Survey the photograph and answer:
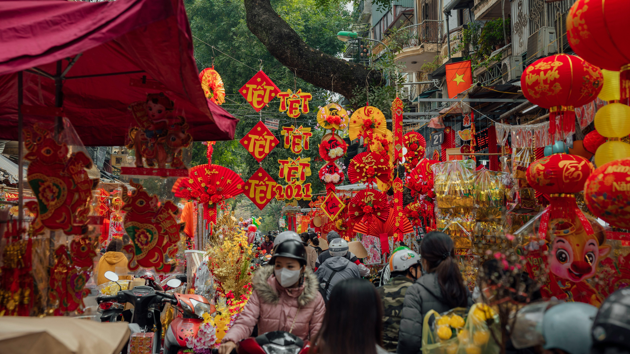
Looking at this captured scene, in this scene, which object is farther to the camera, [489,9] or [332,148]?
[489,9]

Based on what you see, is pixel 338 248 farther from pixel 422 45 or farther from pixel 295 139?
pixel 422 45

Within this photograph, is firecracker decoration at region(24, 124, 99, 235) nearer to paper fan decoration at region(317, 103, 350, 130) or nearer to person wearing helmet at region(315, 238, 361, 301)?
person wearing helmet at region(315, 238, 361, 301)

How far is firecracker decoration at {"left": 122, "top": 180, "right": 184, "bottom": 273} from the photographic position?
382 centimetres

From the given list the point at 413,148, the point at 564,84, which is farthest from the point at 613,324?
the point at 413,148

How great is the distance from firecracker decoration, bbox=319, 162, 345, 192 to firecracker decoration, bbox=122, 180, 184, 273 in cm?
692

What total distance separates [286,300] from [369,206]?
5951mm

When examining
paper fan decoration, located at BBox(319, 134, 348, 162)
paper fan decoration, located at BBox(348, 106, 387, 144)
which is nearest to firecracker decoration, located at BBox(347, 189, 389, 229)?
paper fan decoration, located at BBox(348, 106, 387, 144)

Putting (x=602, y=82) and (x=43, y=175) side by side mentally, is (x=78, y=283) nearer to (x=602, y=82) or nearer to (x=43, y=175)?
(x=43, y=175)

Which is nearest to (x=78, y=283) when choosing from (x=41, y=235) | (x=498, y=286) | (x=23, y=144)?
(x=41, y=235)

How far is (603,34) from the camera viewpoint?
11.7 feet

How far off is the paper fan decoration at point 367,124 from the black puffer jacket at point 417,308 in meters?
6.60

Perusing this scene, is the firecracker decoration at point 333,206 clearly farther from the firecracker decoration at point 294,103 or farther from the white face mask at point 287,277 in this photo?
the white face mask at point 287,277

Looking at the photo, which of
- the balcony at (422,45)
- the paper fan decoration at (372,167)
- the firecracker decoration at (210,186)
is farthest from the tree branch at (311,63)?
the balcony at (422,45)

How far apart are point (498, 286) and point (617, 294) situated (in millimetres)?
499
